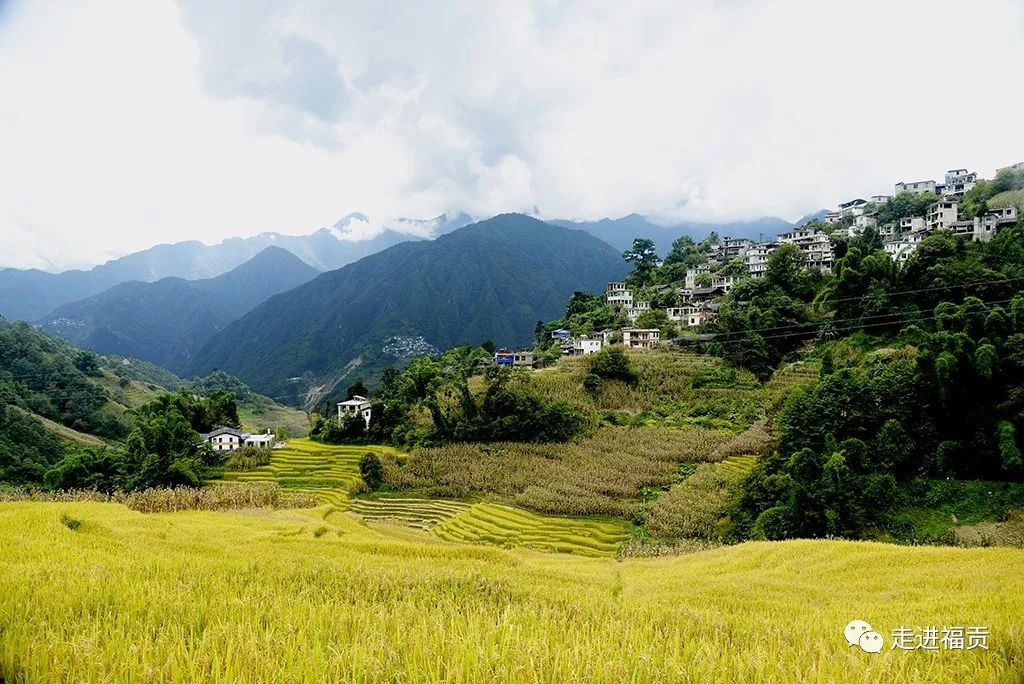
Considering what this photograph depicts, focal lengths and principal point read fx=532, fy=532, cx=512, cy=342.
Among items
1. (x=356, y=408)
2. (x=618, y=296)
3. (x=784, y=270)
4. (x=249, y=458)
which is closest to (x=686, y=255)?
(x=618, y=296)

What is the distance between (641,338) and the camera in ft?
180

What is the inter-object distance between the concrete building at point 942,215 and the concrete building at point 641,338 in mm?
28716

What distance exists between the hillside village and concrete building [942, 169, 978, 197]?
93 mm

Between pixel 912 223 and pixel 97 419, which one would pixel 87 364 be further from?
pixel 912 223

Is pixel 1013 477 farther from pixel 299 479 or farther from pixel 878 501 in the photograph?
pixel 299 479

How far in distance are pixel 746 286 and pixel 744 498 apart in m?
35.9

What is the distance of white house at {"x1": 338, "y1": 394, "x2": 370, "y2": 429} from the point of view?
44094 mm

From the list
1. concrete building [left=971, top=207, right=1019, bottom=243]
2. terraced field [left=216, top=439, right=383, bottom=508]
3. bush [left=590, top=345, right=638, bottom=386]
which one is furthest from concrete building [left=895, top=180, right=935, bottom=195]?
terraced field [left=216, top=439, right=383, bottom=508]

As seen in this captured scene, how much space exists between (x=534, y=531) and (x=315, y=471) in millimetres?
18290

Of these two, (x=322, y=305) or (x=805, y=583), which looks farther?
(x=322, y=305)

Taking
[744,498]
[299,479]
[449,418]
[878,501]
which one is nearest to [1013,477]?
[878,501]

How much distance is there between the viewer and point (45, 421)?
6000cm

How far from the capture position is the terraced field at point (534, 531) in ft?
76.4

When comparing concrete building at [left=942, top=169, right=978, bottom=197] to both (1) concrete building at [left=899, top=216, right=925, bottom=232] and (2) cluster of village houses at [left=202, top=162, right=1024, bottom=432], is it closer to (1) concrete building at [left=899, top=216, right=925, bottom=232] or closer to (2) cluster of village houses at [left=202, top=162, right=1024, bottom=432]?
(2) cluster of village houses at [left=202, top=162, right=1024, bottom=432]
